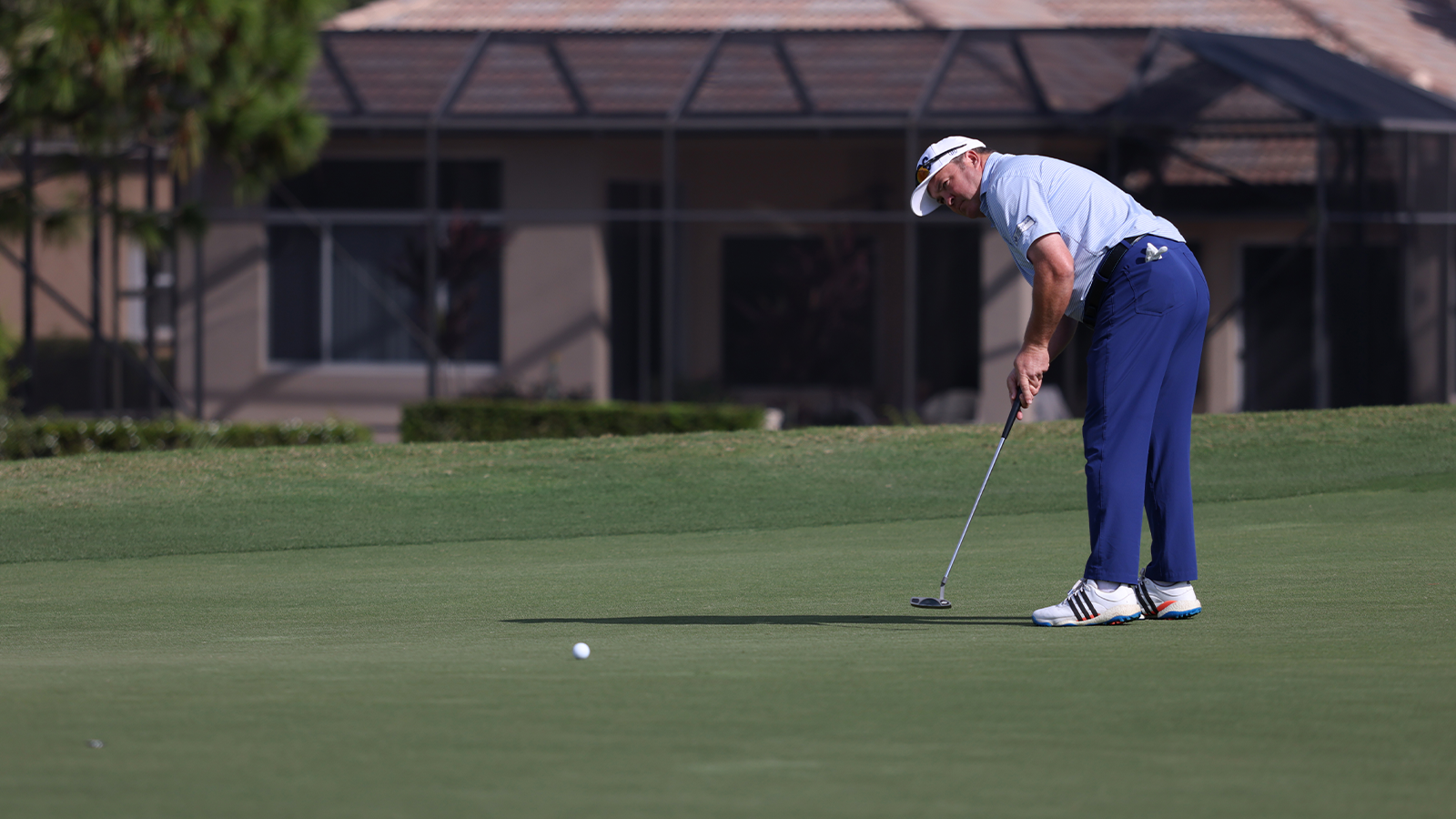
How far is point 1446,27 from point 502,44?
15055 millimetres

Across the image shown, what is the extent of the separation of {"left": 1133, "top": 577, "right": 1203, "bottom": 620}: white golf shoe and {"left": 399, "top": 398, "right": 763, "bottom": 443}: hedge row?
11283 mm

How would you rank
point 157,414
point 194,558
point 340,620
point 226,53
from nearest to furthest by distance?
point 340,620 < point 194,558 < point 226,53 < point 157,414

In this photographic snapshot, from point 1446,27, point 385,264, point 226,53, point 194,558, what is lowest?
point 194,558

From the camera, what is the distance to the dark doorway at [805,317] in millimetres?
20219

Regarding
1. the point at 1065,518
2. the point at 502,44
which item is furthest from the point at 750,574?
the point at 502,44

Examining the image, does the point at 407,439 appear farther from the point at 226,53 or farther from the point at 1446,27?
the point at 1446,27

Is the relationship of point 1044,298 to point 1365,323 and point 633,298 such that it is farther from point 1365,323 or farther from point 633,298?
point 633,298

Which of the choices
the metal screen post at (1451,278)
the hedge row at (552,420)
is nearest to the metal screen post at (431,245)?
the hedge row at (552,420)

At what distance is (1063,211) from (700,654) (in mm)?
1899

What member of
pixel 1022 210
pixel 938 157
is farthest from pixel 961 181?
pixel 1022 210

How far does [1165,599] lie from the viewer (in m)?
5.61

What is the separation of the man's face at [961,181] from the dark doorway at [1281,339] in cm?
1490

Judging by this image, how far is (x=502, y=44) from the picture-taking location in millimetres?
20484

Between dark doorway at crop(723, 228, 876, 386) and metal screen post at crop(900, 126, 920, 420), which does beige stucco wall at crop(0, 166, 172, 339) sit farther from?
metal screen post at crop(900, 126, 920, 420)
